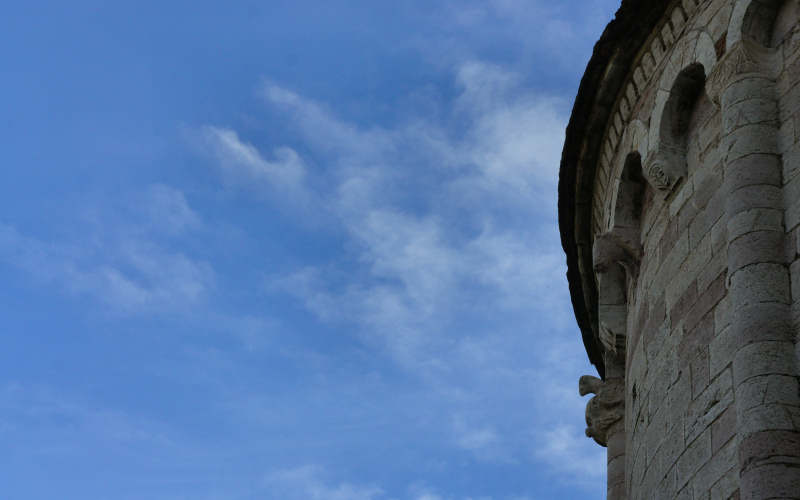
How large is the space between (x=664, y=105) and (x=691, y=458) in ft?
9.40

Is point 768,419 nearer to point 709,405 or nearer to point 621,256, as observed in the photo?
point 709,405

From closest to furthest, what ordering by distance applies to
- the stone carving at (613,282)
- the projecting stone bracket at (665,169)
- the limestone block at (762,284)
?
the limestone block at (762,284), the projecting stone bracket at (665,169), the stone carving at (613,282)

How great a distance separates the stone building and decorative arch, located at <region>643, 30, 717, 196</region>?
1cm

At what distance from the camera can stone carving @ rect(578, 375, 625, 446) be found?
1119 cm

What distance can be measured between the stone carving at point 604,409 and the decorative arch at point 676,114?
2235mm

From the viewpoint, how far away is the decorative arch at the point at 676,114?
938 cm

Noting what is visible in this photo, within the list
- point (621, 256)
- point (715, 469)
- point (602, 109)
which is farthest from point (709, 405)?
point (602, 109)

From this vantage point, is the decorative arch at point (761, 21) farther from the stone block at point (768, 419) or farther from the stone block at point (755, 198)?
the stone block at point (768, 419)

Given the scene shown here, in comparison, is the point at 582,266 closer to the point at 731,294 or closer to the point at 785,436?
the point at 731,294

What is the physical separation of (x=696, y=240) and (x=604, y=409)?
292 cm

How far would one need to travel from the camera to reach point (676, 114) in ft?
31.6

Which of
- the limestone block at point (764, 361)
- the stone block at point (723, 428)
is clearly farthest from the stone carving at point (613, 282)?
the limestone block at point (764, 361)

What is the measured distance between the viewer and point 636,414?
9.49 meters

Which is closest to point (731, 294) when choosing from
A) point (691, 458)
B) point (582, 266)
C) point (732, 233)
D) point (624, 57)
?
point (732, 233)
